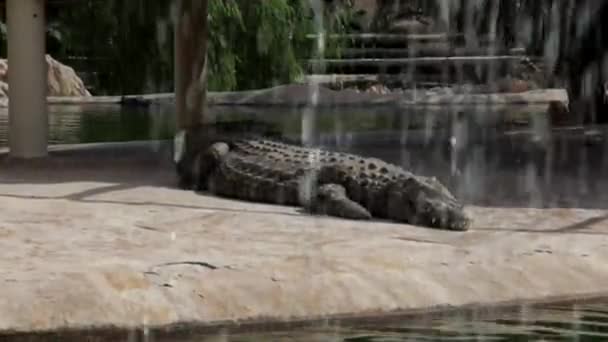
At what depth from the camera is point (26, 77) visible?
31.7 ft

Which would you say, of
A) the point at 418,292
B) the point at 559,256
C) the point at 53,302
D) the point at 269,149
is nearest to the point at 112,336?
the point at 53,302

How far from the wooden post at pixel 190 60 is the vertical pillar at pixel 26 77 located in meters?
1.13

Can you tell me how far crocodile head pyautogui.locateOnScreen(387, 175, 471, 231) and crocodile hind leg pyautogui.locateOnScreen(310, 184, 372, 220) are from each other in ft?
0.58

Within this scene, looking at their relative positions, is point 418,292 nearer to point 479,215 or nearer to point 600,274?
point 600,274

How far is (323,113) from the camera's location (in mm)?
18219

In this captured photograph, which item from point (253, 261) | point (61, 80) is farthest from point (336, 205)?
point (61, 80)

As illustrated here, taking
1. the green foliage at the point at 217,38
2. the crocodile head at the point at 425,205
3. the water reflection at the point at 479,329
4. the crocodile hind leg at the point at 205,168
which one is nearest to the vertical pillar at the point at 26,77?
the crocodile hind leg at the point at 205,168

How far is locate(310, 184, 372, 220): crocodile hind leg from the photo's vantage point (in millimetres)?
6781

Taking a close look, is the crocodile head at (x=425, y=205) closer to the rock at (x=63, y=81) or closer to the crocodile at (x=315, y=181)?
the crocodile at (x=315, y=181)

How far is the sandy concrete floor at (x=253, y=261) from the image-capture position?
186 inches

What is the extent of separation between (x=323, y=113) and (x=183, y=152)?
10.1 meters

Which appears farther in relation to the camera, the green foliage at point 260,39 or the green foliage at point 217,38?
the green foliage at point 260,39

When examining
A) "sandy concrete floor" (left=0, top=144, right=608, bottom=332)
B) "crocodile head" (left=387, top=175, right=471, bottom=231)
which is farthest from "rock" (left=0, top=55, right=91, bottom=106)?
"crocodile head" (left=387, top=175, right=471, bottom=231)

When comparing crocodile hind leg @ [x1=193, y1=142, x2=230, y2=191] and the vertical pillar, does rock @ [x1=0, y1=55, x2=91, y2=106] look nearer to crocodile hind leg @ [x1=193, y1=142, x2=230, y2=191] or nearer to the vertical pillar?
the vertical pillar
